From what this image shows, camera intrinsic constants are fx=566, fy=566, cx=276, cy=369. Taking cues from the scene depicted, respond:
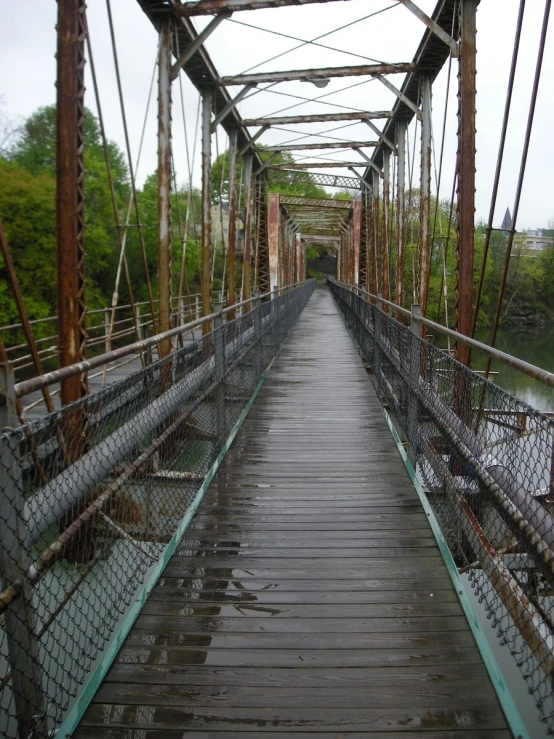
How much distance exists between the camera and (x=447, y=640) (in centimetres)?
260

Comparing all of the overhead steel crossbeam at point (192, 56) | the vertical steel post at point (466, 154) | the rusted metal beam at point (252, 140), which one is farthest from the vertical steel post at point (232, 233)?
the vertical steel post at point (466, 154)

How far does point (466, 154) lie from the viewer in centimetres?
686

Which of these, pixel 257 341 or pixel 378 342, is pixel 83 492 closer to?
Result: pixel 257 341

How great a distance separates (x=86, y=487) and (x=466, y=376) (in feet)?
7.37

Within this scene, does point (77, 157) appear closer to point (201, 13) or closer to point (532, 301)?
point (201, 13)

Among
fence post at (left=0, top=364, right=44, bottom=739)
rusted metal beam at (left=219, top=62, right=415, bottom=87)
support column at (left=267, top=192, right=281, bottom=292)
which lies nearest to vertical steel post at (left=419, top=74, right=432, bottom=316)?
rusted metal beam at (left=219, top=62, right=415, bottom=87)

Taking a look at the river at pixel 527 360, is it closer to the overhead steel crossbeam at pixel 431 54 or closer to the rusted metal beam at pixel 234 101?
the overhead steel crossbeam at pixel 431 54

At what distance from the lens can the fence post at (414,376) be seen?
4660 millimetres

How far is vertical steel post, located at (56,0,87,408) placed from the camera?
189 inches

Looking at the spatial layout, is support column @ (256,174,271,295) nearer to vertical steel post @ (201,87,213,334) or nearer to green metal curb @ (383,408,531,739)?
vertical steel post @ (201,87,213,334)

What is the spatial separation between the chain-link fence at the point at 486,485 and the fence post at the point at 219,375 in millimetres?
1670

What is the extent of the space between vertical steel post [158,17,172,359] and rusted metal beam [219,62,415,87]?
9.90ft

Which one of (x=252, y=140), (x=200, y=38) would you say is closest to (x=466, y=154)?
(x=200, y=38)

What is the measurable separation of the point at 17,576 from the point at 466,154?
266 inches
